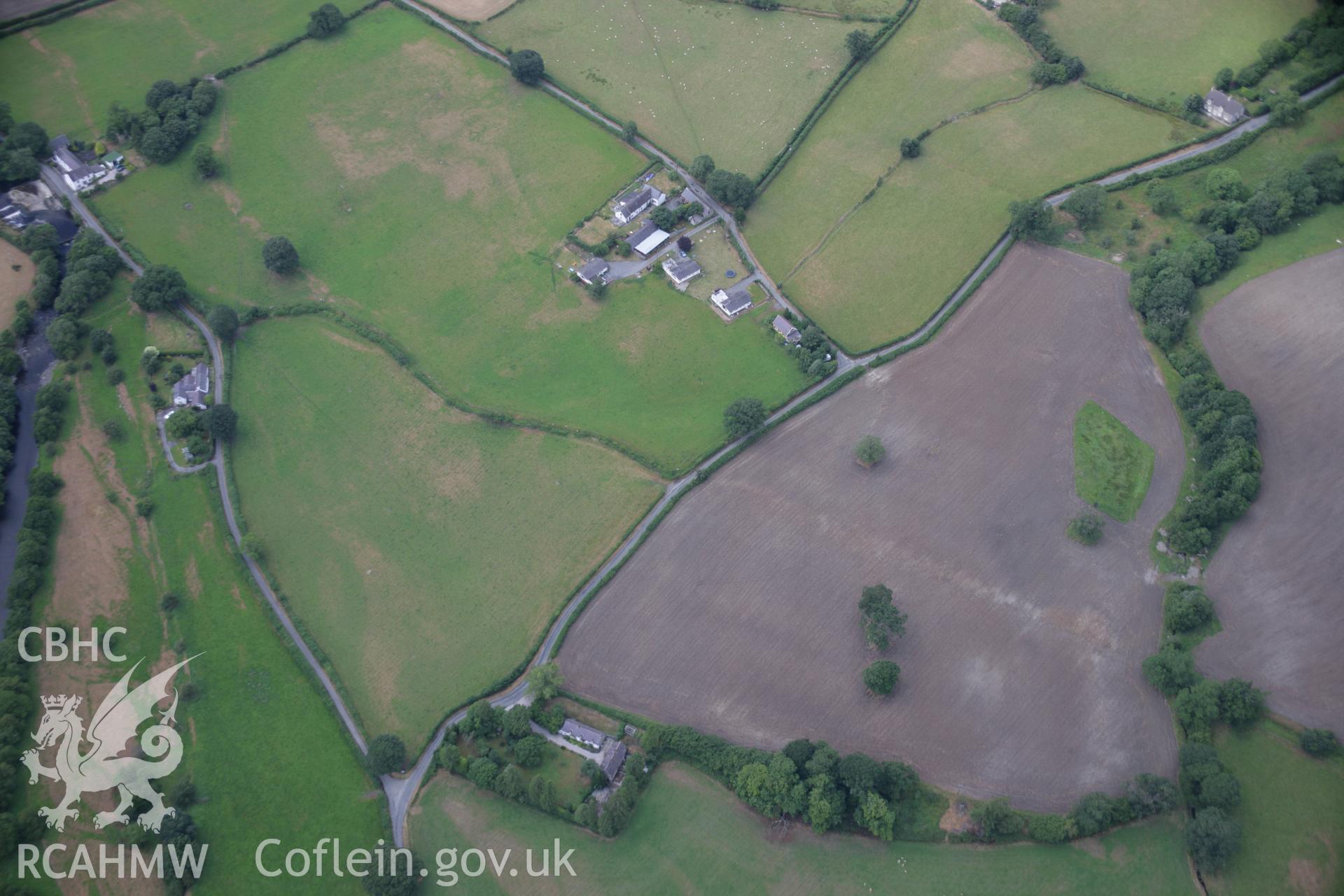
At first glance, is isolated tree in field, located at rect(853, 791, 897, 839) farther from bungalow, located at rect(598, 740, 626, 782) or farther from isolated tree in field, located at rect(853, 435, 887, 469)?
isolated tree in field, located at rect(853, 435, 887, 469)

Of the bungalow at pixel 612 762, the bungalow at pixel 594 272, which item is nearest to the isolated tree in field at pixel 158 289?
the bungalow at pixel 594 272

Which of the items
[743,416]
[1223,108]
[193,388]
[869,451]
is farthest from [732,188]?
[1223,108]

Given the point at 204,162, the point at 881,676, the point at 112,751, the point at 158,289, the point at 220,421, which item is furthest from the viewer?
the point at 204,162

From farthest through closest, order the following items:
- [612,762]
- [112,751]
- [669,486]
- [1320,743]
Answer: [669,486] < [112,751] < [612,762] < [1320,743]

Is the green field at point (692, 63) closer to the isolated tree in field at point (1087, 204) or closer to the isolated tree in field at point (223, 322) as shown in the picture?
the isolated tree in field at point (1087, 204)

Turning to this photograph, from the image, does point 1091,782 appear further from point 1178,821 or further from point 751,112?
point 751,112

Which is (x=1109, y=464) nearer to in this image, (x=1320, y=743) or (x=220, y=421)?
(x=1320, y=743)

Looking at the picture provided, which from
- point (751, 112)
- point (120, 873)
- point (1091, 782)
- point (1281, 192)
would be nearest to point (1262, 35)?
point (1281, 192)
